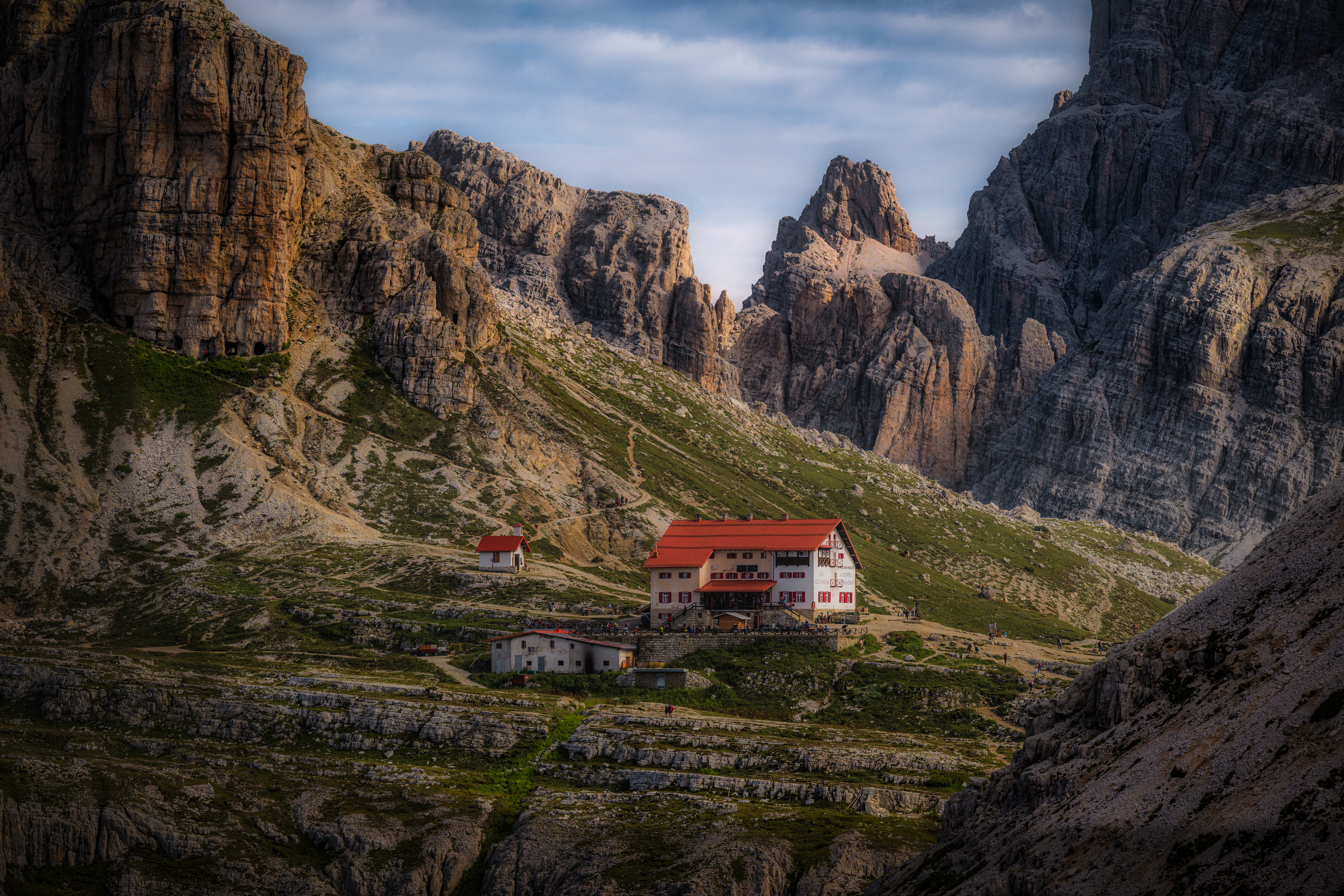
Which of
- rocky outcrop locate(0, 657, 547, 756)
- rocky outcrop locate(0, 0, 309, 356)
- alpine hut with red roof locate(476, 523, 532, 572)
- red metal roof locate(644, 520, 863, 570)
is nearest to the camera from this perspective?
rocky outcrop locate(0, 657, 547, 756)

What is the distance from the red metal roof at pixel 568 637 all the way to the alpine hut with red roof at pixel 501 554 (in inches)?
1249

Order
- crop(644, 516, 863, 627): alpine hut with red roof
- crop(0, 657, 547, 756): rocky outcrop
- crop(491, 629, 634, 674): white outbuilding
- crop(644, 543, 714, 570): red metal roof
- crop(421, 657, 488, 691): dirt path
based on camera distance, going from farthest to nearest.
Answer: crop(644, 516, 863, 627): alpine hut with red roof, crop(644, 543, 714, 570): red metal roof, crop(491, 629, 634, 674): white outbuilding, crop(421, 657, 488, 691): dirt path, crop(0, 657, 547, 756): rocky outcrop

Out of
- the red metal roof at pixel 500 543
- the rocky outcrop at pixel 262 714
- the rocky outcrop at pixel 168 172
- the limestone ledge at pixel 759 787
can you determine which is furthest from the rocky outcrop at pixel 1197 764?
the rocky outcrop at pixel 168 172

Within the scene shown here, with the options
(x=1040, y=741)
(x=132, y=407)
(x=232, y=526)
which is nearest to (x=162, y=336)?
(x=132, y=407)

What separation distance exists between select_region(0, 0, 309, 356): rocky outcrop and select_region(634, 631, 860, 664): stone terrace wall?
102286mm

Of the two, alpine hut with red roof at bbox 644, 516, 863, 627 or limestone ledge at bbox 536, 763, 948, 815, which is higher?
alpine hut with red roof at bbox 644, 516, 863, 627

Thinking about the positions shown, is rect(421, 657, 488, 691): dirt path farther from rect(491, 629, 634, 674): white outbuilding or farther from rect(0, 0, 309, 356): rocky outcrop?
rect(0, 0, 309, 356): rocky outcrop

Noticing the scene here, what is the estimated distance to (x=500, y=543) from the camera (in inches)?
5679

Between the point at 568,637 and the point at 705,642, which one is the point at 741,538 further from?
the point at 568,637

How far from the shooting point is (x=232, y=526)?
148500 millimetres

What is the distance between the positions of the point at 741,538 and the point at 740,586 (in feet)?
17.4

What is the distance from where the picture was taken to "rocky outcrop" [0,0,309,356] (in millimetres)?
182250

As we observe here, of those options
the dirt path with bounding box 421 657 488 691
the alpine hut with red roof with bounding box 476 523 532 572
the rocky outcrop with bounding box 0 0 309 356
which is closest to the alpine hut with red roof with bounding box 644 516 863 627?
the dirt path with bounding box 421 657 488 691

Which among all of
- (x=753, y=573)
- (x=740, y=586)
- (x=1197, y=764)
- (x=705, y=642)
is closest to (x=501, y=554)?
(x=740, y=586)
